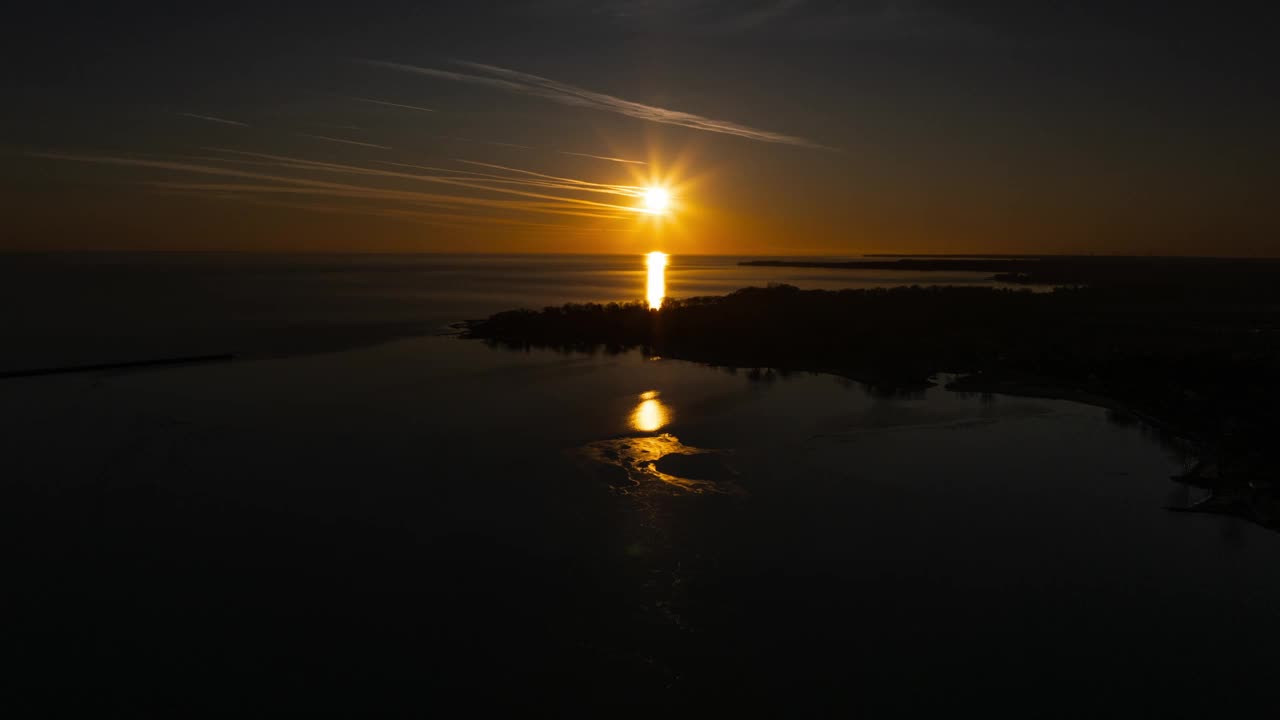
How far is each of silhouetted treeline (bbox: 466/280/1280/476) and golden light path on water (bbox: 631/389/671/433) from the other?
33.5 ft

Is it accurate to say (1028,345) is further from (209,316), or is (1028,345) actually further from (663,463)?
(209,316)

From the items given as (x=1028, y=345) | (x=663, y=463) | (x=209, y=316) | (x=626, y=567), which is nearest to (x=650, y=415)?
(x=663, y=463)

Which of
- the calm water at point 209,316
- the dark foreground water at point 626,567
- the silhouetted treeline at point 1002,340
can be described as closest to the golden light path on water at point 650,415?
the dark foreground water at point 626,567

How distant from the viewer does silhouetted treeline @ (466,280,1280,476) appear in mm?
28922

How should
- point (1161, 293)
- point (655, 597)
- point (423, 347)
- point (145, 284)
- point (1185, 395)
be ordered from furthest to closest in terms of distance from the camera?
point (145, 284) → point (1161, 293) → point (423, 347) → point (1185, 395) → point (655, 597)

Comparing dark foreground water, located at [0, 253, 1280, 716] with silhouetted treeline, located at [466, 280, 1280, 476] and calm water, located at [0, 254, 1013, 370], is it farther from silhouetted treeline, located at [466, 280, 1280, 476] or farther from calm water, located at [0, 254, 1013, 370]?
calm water, located at [0, 254, 1013, 370]

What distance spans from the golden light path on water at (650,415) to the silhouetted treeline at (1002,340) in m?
10.2

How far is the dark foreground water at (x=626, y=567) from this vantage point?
12.2 m

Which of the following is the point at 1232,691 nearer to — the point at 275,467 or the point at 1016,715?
the point at 1016,715

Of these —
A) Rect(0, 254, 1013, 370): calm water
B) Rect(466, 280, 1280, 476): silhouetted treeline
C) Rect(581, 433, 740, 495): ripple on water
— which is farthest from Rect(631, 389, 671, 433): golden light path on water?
Rect(0, 254, 1013, 370): calm water

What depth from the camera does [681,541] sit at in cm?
1723

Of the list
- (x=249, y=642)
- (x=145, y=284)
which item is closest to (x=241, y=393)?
(x=249, y=642)

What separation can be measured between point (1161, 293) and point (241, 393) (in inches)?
3474

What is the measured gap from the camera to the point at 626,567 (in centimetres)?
1602
